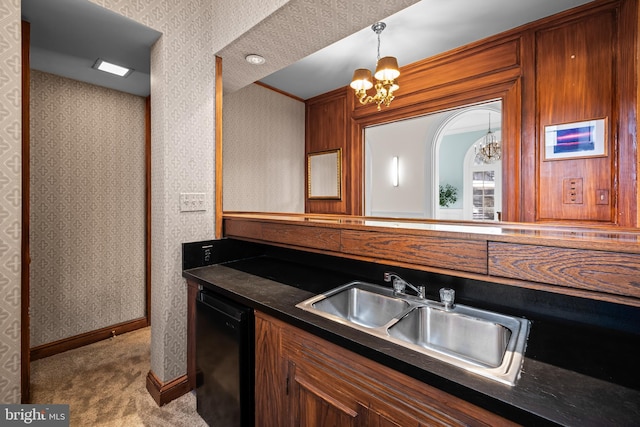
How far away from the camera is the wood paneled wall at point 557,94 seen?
1.99 metres

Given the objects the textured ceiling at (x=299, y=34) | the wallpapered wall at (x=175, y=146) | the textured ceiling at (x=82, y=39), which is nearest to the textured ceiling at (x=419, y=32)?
the textured ceiling at (x=299, y=34)

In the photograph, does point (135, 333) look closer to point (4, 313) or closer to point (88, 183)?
point (88, 183)

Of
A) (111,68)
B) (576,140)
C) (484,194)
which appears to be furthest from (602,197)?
(484,194)

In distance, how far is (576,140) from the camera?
218 cm

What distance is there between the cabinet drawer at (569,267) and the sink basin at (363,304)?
52 cm

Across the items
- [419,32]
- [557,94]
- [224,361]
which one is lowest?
[224,361]

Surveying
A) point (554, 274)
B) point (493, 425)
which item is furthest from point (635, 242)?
point (493, 425)

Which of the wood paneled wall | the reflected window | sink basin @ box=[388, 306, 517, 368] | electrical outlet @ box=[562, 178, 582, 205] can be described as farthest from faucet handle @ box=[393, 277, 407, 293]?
the reflected window

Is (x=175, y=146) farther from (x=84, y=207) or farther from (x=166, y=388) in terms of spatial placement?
(x=166, y=388)

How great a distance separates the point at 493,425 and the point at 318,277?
1.10 meters

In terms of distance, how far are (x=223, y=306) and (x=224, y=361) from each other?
0.27m

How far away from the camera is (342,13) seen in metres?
1.51

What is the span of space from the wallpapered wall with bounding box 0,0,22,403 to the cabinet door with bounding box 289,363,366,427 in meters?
1.29

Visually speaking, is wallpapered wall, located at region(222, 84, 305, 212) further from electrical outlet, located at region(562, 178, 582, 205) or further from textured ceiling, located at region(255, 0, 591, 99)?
electrical outlet, located at region(562, 178, 582, 205)
